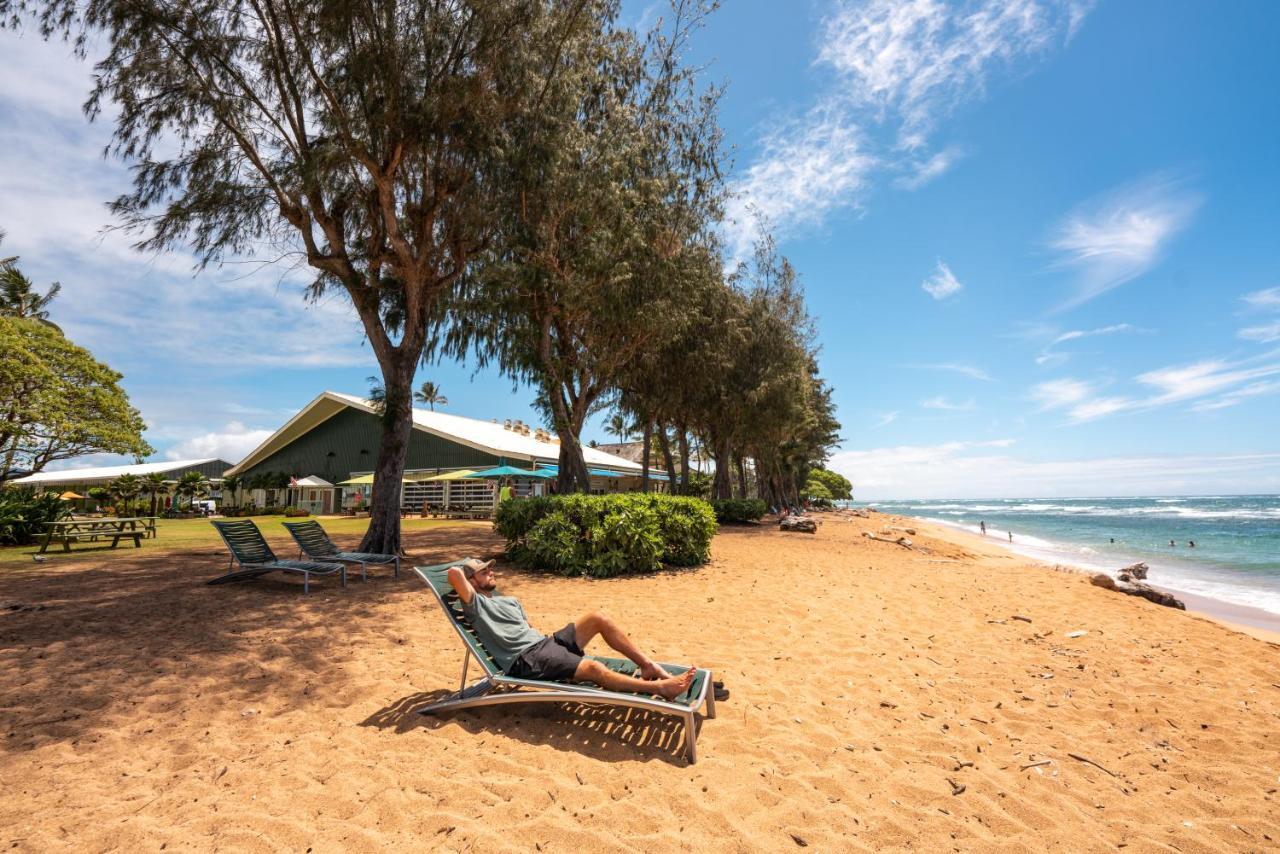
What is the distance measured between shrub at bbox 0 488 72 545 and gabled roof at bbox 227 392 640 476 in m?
13.8

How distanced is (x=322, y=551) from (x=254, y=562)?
3.75ft

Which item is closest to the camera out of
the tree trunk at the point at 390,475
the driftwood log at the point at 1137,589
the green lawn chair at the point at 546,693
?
the green lawn chair at the point at 546,693

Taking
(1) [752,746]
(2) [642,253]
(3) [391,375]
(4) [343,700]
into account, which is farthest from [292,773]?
(2) [642,253]

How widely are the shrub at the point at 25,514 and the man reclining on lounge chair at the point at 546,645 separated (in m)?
16.0

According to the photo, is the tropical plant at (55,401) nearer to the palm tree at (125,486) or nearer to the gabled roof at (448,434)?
the palm tree at (125,486)

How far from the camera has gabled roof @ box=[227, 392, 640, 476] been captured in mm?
29375

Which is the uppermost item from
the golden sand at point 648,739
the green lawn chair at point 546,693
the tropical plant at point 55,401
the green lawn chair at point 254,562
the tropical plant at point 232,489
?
the tropical plant at point 55,401

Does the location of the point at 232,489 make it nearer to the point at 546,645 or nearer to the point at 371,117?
the point at 371,117

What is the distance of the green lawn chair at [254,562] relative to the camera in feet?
27.3

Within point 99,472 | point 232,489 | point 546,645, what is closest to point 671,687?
point 546,645

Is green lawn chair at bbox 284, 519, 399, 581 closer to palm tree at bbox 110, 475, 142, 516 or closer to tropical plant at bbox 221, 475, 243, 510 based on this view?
palm tree at bbox 110, 475, 142, 516

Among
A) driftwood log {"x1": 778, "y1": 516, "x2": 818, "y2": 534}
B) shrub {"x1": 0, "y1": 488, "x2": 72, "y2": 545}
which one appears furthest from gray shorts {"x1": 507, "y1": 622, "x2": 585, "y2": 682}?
driftwood log {"x1": 778, "y1": 516, "x2": 818, "y2": 534}

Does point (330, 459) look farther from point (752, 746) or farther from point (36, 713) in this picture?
point (752, 746)

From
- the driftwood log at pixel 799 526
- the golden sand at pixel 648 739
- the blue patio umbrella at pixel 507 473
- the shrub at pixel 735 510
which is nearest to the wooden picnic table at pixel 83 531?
the golden sand at pixel 648 739
